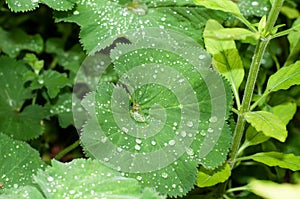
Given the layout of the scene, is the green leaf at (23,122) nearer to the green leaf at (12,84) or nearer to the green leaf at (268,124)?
the green leaf at (12,84)

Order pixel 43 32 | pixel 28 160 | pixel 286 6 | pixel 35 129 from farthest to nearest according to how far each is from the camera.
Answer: pixel 43 32
pixel 286 6
pixel 35 129
pixel 28 160

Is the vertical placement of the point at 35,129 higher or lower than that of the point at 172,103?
lower

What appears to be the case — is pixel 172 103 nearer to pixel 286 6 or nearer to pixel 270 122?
pixel 270 122

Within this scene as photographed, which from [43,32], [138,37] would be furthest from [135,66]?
[43,32]

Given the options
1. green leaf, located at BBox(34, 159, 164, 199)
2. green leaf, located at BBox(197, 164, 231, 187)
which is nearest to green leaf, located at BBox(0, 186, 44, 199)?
green leaf, located at BBox(34, 159, 164, 199)

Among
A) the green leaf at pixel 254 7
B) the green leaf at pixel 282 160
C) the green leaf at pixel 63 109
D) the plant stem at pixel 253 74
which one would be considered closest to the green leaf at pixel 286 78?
the plant stem at pixel 253 74

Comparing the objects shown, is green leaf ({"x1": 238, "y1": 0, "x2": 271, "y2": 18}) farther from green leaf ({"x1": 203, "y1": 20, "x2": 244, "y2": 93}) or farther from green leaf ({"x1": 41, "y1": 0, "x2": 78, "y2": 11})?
green leaf ({"x1": 41, "y1": 0, "x2": 78, "y2": 11})

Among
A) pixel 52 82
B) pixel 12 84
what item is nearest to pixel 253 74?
pixel 52 82
